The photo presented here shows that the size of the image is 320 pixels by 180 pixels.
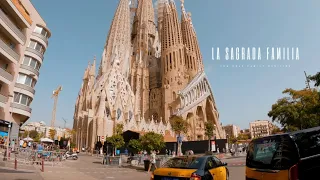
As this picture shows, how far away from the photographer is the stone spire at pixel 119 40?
71.2 m

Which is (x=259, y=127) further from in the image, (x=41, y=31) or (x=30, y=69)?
(x=30, y=69)

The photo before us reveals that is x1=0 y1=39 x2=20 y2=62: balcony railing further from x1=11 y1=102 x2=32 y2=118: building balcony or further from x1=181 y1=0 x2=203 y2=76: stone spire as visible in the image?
x1=181 y1=0 x2=203 y2=76: stone spire

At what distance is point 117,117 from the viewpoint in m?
56.3

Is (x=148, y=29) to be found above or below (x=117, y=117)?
above

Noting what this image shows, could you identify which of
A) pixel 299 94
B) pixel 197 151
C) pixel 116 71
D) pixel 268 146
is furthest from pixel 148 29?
pixel 268 146

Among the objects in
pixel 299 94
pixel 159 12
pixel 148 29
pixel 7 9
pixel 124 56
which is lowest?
pixel 299 94

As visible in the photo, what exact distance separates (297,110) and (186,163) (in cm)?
2860

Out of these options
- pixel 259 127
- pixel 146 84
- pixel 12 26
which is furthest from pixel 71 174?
pixel 259 127

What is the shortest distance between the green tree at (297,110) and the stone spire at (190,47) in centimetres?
4151

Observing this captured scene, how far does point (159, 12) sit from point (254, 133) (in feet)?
279

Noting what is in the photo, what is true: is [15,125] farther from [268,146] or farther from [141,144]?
[268,146]

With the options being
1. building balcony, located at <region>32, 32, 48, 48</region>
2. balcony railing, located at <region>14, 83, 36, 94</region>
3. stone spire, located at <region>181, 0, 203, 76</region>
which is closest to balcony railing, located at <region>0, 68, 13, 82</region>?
balcony railing, located at <region>14, 83, 36, 94</region>

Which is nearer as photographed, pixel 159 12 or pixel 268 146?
pixel 268 146

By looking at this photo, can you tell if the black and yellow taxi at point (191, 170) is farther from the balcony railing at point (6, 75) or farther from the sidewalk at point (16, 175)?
the balcony railing at point (6, 75)
